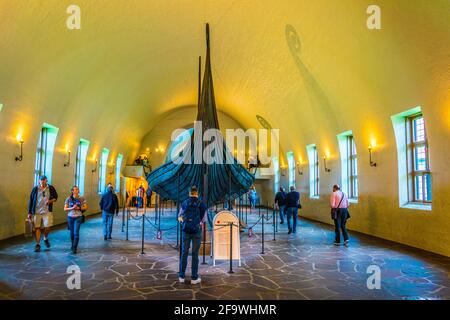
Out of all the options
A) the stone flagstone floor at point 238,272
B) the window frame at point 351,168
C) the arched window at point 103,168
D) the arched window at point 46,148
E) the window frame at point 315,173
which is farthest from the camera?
the arched window at point 103,168

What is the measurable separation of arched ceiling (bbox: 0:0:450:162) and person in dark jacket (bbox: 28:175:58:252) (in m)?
2.16

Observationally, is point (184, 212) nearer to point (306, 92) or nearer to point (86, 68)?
point (86, 68)

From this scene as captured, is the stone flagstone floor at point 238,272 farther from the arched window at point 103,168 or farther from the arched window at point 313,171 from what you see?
the arched window at point 103,168

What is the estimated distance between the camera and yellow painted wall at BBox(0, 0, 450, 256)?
638cm

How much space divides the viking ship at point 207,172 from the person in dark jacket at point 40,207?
2.35 meters

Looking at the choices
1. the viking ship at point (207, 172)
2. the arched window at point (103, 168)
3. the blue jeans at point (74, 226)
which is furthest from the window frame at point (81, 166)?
the blue jeans at point (74, 226)

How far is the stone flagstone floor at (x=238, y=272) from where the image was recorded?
169 inches

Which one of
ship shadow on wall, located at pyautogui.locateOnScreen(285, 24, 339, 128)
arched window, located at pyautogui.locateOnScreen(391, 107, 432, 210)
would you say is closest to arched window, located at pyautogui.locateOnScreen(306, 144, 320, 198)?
ship shadow on wall, located at pyautogui.locateOnScreen(285, 24, 339, 128)

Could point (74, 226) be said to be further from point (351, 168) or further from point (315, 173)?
point (315, 173)

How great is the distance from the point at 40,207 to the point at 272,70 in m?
7.97

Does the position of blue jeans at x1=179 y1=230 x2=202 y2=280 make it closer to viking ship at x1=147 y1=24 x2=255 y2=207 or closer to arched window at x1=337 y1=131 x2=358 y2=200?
viking ship at x1=147 y1=24 x2=255 y2=207

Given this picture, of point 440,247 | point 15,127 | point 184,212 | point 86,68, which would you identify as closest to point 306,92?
point 440,247

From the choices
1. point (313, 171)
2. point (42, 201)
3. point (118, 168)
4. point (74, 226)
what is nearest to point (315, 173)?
point (313, 171)

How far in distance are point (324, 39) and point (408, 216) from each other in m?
4.55
